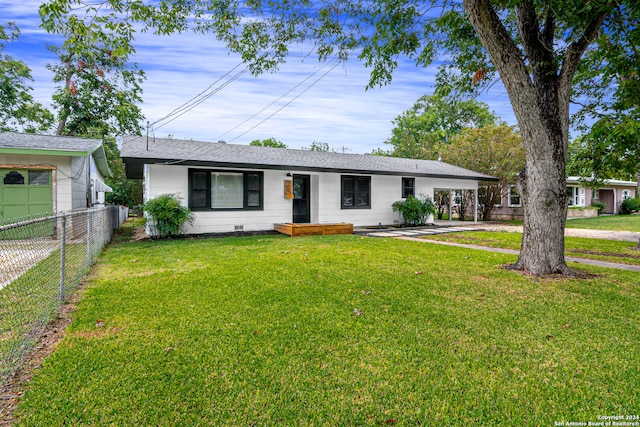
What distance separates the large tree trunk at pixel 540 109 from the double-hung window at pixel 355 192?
28.3 ft

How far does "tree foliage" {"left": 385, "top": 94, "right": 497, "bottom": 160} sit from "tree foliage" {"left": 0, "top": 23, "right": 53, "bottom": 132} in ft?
99.0

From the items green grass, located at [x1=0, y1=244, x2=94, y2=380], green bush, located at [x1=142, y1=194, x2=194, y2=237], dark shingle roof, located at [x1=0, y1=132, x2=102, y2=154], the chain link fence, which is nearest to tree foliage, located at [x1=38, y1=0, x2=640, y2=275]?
the chain link fence

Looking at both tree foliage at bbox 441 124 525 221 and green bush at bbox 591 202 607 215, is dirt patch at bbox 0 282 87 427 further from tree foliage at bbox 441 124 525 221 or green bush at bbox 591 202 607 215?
green bush at bbox 591 202 607 215

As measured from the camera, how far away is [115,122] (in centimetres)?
2225

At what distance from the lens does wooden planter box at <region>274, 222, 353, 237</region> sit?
37.7 feet

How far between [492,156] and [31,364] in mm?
21265

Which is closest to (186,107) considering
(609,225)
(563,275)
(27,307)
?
(27,307)

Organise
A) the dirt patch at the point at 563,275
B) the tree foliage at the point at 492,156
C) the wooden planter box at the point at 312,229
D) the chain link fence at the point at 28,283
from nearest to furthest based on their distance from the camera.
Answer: the chain link fence at the point at 28,283
the dirt patch at the point at 563,275
the wooden planter box at the point at 312,229
the tree foliage at the point at 492,156

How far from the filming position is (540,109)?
18.7 feet

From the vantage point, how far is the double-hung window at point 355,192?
46.5 ft

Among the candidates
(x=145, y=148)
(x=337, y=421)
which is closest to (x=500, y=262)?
(x=337, y=421)

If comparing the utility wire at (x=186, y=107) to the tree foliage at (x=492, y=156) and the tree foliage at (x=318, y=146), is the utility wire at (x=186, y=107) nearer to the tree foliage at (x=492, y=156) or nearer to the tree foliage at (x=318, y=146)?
the tree foliage at (x=492, y=156)

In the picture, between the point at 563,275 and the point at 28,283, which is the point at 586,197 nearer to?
the point at 563,275

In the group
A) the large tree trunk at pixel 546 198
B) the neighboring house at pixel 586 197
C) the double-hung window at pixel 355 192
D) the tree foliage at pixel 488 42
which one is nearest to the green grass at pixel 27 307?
the tree foliage at pixel 488 42
